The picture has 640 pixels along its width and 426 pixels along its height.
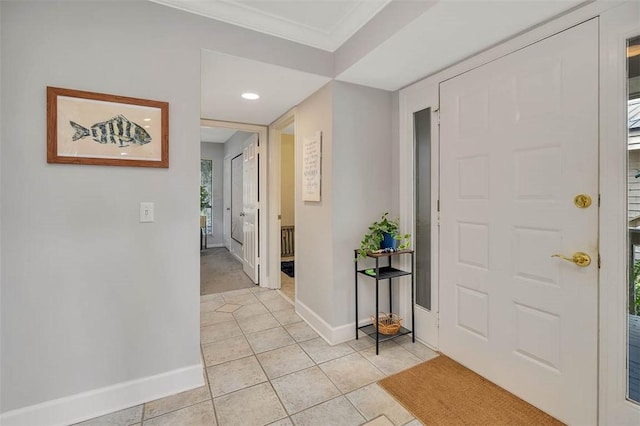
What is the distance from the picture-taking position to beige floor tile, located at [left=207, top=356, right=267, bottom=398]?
1949 millimetres

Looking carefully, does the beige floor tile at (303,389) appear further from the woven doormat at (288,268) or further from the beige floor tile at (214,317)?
the woven doormat at (288,268)

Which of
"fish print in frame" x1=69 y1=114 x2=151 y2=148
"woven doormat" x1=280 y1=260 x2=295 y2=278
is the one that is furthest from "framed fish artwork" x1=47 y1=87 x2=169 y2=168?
"woven doormat" x1=280 y1=260 x2=295 y2=278

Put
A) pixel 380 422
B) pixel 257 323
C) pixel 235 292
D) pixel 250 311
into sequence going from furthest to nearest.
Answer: pixel 235 292 → pixel 250 311 → pixel 257 323 → pixel 380 422

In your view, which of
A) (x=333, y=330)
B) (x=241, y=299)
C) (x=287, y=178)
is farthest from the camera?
(x=287, y=178)

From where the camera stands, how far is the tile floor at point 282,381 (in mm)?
1676

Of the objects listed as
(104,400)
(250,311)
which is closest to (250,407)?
(104,400)

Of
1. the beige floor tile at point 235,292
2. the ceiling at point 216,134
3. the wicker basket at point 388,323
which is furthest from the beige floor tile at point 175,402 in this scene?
the ceiling at point 216,134

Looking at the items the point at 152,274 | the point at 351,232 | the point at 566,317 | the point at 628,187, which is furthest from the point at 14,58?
the point at 566,317

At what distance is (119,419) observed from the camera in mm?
1681

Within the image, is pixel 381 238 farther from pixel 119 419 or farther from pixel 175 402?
pixel 119 419

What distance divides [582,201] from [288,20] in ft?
6.99

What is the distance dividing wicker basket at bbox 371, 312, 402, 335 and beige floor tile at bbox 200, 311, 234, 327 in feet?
4.96

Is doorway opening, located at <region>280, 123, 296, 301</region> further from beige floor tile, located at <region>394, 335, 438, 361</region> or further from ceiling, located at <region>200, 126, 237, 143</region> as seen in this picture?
beige floor tile, located at <region>394, 335, 438, 361</region>

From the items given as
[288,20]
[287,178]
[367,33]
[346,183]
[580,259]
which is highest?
[288,20]
